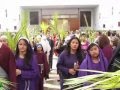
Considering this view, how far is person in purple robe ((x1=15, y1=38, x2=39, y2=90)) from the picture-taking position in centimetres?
546

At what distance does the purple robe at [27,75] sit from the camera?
5.47 metres

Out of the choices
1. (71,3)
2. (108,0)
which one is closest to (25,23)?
(108,0)

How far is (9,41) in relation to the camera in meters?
7.05

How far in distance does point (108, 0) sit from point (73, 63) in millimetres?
32154

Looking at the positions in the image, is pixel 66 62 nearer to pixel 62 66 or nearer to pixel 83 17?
pixel 62 66

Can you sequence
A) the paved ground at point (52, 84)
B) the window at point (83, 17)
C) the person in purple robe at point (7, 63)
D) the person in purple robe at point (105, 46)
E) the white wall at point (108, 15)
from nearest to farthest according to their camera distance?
1. the person in purple robe at point (7, 63)
2. the person in purple robe at point (105, 46)
3. the paved ground at point (52, 84)
4. the white wall at point (108, 15)
5. the window at point (83, 17)

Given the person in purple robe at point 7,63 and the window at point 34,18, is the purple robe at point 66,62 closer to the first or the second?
the person in purple robe at point 7,63

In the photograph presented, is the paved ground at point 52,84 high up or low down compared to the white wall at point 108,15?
down

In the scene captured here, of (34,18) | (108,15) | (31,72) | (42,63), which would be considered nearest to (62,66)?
(31,72)

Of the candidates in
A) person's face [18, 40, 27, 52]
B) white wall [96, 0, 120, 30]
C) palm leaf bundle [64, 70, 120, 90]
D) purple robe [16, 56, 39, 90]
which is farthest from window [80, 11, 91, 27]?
palm leaf bundle [64, 70, 120, 90]

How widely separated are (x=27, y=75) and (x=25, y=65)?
15cm

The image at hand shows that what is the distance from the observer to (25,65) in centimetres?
A: 545

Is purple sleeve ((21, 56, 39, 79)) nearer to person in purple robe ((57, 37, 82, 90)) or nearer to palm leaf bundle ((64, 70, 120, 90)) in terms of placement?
person in purple robe ((57, 37, 82, 90))

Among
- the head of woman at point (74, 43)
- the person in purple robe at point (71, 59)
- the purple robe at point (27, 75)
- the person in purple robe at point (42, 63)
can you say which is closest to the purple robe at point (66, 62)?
the person in purple robe at point (71, 59)
